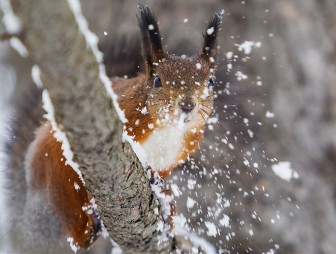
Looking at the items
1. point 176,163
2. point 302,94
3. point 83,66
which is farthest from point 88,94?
point 302,94

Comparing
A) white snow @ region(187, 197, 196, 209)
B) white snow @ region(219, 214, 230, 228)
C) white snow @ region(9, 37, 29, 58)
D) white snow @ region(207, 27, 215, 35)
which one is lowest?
white snow @ region(219, 214, 230, 228)

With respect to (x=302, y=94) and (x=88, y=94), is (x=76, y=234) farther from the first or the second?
(x=302, y=94)

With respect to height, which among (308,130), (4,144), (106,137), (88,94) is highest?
(88,94)

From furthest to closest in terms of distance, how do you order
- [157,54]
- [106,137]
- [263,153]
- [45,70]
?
[263,153] < [157,54] < [106,137] < [45,70]

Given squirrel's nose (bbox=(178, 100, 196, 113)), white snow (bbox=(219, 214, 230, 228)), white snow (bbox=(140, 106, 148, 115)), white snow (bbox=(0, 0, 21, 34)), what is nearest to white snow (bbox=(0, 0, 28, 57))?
white snow (bbox=(0, 0, 21, 34))

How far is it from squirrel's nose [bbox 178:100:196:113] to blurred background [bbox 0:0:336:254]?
22.5 inches

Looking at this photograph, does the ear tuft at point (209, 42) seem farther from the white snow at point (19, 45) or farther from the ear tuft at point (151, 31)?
the white snow at point (19, 45)

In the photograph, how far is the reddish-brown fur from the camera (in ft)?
4.67

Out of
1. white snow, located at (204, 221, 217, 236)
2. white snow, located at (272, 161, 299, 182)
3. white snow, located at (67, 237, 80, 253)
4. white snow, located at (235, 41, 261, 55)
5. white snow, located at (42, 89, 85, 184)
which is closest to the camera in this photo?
white snow, located at (42, 89, 85, 184)

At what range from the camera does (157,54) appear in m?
1.38

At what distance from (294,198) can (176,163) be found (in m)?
1.01

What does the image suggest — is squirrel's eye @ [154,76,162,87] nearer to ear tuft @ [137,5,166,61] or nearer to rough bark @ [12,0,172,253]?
ear tuft @ [137,5,166,61]

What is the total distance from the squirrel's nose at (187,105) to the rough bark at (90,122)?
0.24 metres

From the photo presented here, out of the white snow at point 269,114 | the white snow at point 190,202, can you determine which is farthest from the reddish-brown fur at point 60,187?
the white snow at point 269,114
